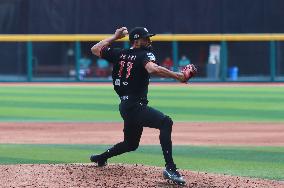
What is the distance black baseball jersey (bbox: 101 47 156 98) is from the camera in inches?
331

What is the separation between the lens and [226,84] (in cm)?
3155

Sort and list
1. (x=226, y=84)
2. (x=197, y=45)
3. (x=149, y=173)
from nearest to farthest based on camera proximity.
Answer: (x=149, y=173) → (x=226, y=84) → (x=197, y=45)

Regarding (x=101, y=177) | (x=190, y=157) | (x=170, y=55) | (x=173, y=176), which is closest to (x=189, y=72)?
(x=173, y=176)

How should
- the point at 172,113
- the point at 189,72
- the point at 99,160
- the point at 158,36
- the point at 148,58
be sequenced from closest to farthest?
the point at 189,72 < the point at 148,58 < the point at 99,160 < the point at 172,113 < the point at 158,36

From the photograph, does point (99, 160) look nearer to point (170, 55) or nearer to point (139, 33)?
point (139, 33)

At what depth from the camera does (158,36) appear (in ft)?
108

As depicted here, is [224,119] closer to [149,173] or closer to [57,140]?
[57,140]

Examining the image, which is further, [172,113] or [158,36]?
[158,36]

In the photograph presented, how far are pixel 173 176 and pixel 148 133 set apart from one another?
6.19 metres

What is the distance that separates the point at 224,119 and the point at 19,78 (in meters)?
18.4

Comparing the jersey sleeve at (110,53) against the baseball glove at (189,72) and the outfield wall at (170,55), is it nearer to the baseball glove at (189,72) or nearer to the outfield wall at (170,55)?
the baseball glove at (189,72)

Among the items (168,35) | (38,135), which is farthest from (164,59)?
(38,135)

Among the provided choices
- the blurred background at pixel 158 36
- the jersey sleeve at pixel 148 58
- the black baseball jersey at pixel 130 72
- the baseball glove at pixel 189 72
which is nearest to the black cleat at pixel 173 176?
the black baseball jersey at pixel 130 72
